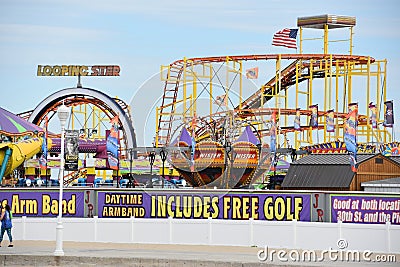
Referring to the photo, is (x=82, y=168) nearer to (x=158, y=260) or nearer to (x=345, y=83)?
(x=345, y=83)

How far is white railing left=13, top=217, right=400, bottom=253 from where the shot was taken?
22.9 metres

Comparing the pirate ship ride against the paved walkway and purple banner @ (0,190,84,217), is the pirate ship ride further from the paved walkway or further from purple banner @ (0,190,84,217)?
the paved walkway

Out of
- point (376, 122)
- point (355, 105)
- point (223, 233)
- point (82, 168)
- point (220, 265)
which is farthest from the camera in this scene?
point (82, 168)

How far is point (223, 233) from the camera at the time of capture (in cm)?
2500

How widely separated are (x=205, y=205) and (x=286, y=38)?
33.5m

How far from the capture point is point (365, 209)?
86.1 ft

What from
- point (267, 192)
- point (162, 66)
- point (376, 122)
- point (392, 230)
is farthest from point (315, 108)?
point (392, 230)

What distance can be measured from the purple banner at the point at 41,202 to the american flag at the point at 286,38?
105 feet

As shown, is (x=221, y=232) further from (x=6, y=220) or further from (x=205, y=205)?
(x=6, y=220)

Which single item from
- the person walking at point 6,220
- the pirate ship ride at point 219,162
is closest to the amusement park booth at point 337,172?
the pirate ship ride at point 219,162

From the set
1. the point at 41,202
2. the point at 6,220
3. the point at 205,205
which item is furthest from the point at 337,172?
the point at 6,220

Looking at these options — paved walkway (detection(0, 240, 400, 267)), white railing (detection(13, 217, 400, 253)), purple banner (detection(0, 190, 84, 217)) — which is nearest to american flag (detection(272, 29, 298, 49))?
purple banner (detection(0, 190, 84, 217))

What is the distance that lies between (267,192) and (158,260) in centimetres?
778

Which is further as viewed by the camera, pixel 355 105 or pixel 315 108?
pixel 315 108
